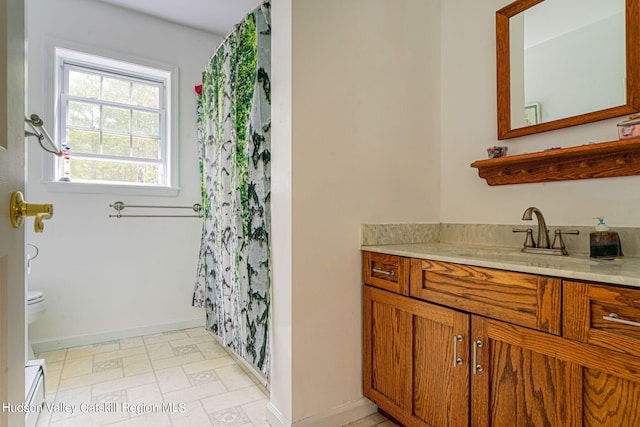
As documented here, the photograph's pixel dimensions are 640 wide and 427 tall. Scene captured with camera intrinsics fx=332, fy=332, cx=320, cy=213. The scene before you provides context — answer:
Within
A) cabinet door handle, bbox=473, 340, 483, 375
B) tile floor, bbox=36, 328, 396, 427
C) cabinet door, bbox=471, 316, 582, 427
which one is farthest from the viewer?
tile floor, bbox=36, 328, 396, 427

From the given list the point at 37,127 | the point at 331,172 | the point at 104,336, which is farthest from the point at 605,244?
the point at 104,336

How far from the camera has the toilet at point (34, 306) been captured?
209cm

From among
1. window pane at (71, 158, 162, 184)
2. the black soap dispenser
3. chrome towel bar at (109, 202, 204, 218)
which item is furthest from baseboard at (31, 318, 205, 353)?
the black soap dispenser

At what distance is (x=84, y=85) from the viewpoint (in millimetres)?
2691

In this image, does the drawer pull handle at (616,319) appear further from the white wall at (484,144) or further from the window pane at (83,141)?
the window pane at (83,141)

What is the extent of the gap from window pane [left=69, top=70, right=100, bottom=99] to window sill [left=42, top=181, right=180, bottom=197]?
0.75m

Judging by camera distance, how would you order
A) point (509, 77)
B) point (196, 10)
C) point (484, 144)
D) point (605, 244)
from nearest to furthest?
1. point (605, 244)
2. point (509, 77)
3. point (484, 144)
4. point (196, 10)

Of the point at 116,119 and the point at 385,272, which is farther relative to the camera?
the point at 116,119

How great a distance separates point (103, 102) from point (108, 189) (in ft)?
2.43

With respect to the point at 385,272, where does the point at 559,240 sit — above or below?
above

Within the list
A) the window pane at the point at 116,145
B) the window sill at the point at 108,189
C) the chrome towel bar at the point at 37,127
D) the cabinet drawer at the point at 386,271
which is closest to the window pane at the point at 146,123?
the window pane at the point at 116,145

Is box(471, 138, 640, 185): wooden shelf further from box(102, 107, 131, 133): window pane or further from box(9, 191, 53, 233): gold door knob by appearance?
box(102, 107, 131, 133): window pane

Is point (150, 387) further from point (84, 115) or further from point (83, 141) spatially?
point (84, 115)

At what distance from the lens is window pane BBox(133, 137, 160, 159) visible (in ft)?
9.47
